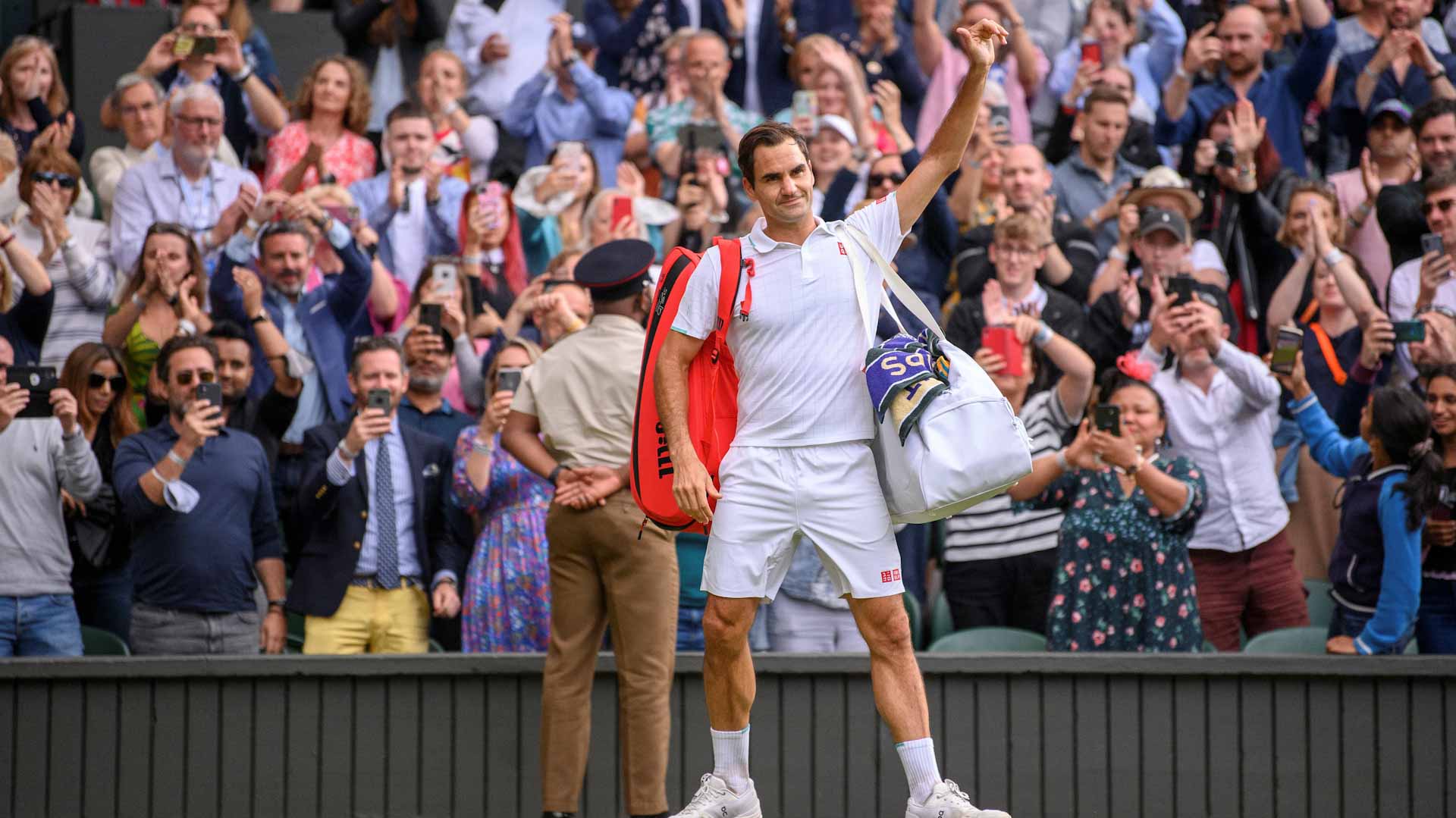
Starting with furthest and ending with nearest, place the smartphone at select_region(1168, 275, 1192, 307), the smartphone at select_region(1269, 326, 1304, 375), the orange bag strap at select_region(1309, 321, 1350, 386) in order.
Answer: the orange bag strap at select_region(1309, 321, 1350, 386), the smartphone at select_region(1168, 275, 1192, 307), the smartphone at select_region(1269, 326, 1304, 375)

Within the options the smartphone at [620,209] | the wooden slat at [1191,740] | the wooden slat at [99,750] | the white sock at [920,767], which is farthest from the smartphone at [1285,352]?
the wooden slat at [99,750]

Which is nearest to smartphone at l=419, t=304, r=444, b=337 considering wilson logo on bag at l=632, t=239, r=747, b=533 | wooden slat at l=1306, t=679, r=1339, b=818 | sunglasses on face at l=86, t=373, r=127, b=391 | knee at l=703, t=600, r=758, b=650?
sunglasses on face at l=86, t=373, r=127, b=391

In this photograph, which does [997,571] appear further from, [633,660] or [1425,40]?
[1425,40]

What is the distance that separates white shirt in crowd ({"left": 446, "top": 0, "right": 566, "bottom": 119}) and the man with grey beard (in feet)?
10.9

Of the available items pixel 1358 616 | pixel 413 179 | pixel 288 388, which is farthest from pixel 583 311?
pixel 1358 616

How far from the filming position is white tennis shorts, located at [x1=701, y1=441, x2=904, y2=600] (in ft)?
15.8

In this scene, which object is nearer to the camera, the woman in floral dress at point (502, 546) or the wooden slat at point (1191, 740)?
the wooden slat at point (1191, 740)

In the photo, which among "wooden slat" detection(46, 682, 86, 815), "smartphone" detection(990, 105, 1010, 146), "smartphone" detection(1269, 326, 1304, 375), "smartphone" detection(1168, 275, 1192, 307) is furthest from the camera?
"smartphone" detection(990, 105, 1010, 146)

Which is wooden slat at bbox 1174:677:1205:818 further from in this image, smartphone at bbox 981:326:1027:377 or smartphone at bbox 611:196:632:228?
smartphone at bbox 611:196:632:228

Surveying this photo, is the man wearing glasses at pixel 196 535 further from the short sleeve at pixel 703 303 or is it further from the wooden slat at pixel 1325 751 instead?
the wooden slat at pixel 1325 751

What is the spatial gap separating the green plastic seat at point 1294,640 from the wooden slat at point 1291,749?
527 millimetres

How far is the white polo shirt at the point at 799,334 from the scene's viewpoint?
4.87 m

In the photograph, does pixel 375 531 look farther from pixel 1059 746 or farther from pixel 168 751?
pixel 1059 746

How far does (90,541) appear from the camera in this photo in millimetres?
7090
